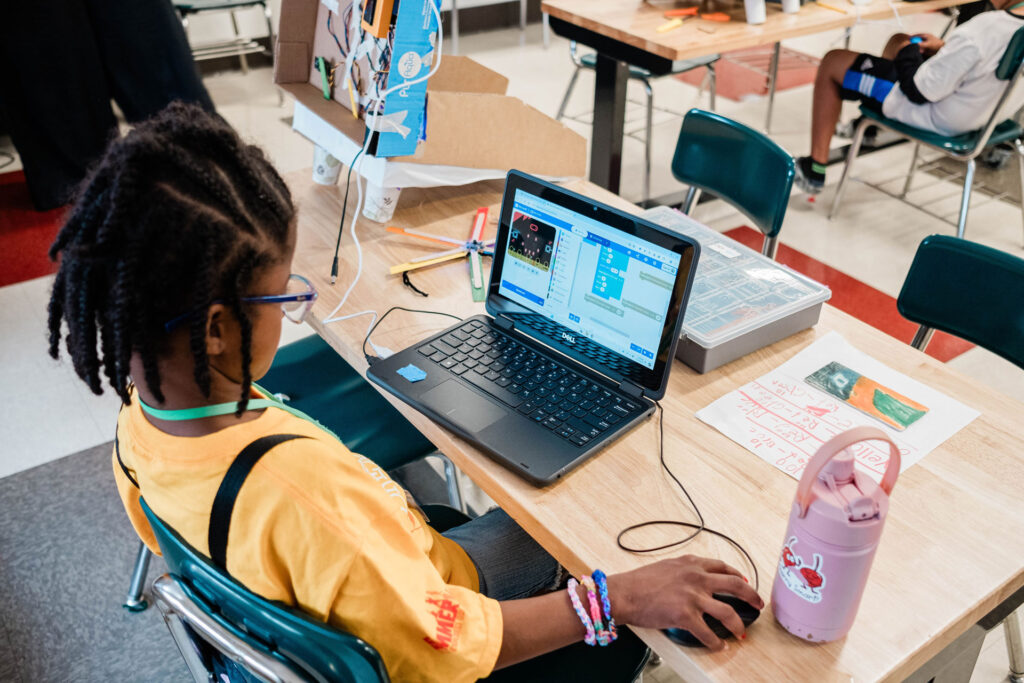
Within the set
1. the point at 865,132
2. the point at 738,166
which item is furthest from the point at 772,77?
the point at 738,166

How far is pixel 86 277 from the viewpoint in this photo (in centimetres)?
75

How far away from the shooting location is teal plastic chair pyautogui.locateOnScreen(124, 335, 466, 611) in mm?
1553

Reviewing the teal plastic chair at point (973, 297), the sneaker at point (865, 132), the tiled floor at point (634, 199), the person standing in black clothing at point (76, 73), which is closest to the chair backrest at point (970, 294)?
the teal plastic chair at point (973, 297)

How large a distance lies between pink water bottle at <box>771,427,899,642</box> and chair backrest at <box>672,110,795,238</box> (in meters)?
1.20

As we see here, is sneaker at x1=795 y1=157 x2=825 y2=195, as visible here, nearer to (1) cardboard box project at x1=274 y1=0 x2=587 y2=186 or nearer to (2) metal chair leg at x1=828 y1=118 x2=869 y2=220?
(2) metal chair leg at x1=828 y1=118 x2=869 y2=220

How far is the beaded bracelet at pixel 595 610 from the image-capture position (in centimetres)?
92

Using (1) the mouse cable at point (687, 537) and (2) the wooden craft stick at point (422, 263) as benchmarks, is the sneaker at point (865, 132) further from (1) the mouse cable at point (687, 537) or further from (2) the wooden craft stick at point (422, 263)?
(1) the mouse cable at point (687, 537)

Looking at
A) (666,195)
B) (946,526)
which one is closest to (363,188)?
(946,526)

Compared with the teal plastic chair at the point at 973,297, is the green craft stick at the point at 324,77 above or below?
above

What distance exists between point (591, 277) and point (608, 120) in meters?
1.99

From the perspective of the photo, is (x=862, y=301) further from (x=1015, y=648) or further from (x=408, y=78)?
(x=408, y=78)

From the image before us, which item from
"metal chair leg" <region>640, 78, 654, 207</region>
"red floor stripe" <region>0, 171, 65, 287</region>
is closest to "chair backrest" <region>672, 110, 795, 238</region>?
"metal chair leg" <region>640, 78, 654, 207</region>

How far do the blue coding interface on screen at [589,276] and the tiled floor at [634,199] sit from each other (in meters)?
0.40

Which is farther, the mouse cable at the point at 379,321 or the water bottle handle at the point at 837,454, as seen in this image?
the mouse cable at the point at 379,321
